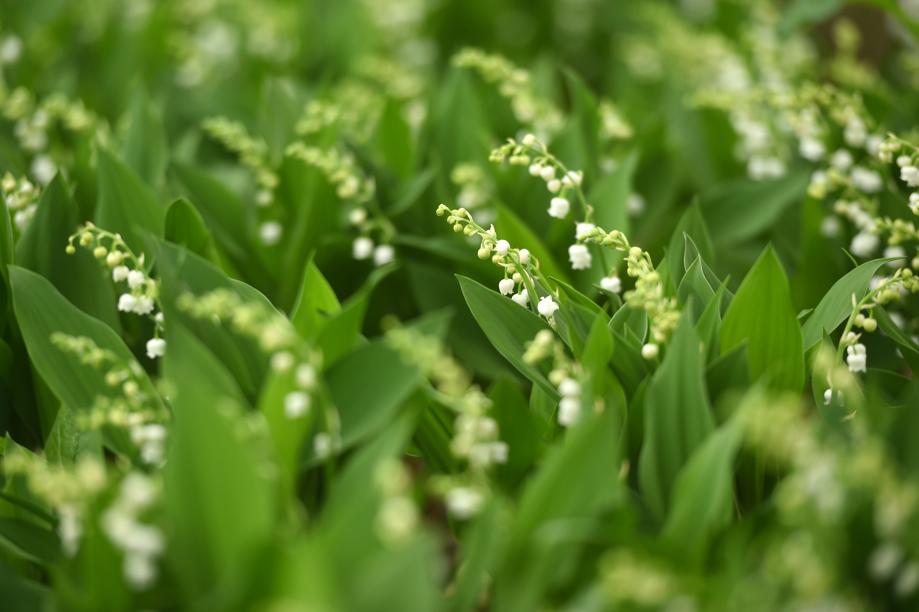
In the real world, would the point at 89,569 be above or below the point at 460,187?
above

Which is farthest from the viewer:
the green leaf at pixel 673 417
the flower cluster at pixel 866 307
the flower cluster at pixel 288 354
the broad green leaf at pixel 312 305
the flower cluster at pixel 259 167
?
the flower cluster at pixel 259 167

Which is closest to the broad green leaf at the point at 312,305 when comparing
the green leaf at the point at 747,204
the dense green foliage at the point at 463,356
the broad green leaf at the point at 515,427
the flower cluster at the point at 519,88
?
the dense green foliage at the point at 463,356

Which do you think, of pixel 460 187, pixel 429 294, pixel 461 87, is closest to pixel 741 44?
pixel 461 87

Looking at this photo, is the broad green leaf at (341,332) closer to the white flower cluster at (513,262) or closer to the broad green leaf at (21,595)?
the white flower cluster at (513,262)

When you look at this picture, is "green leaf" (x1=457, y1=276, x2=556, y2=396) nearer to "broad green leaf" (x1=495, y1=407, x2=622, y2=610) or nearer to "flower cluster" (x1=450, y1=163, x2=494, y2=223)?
"broad green leaf" (x1=495, y1=407, x2=622, y2=610)

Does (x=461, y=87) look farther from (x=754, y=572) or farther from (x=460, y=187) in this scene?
(x=754, y=572)
